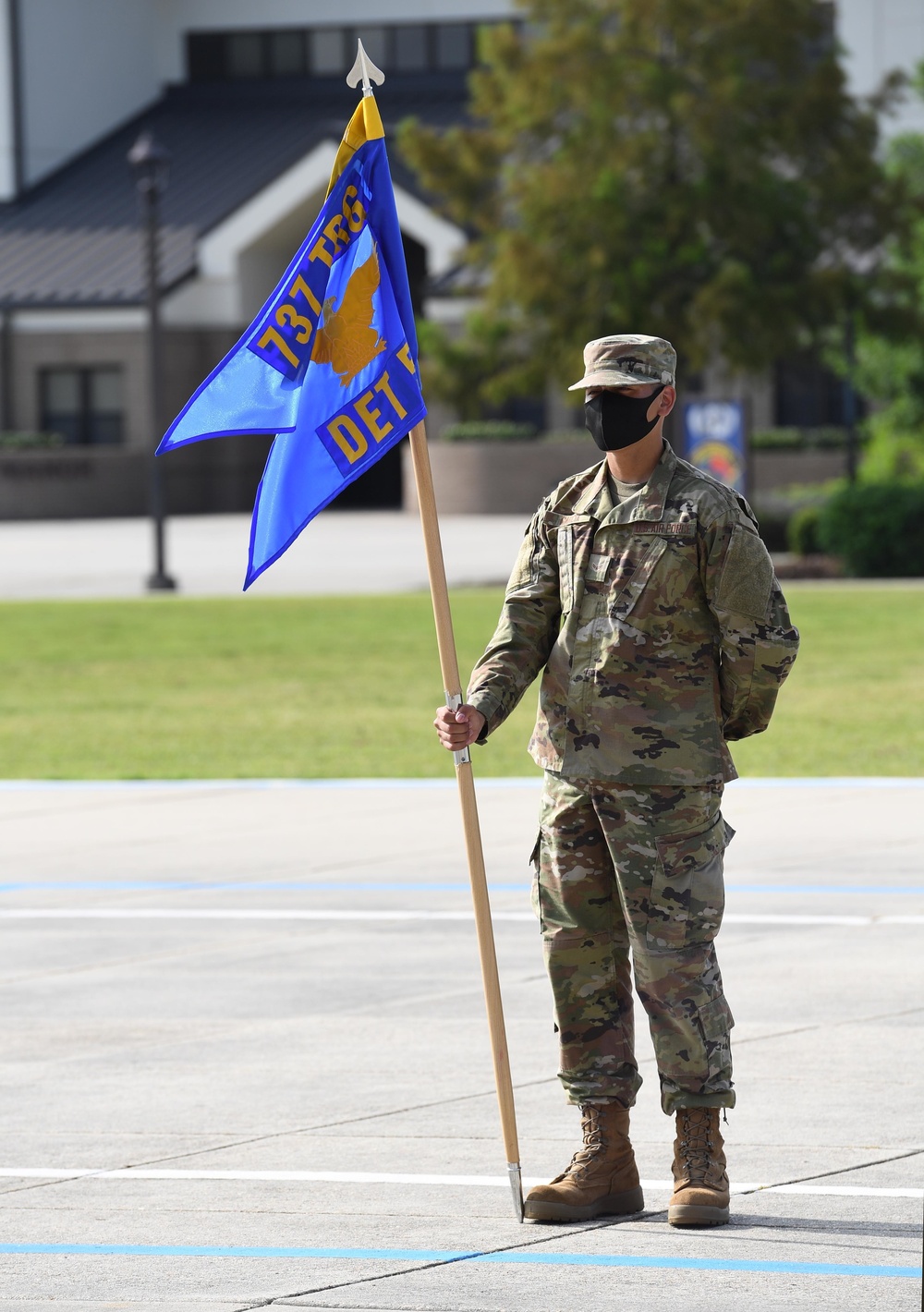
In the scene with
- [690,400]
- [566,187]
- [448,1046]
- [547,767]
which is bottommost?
Answer: [448,1046]

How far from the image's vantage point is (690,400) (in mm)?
29219

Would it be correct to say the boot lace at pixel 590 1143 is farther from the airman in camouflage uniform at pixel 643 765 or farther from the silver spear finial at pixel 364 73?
the silver spear finial at pixel 364 73

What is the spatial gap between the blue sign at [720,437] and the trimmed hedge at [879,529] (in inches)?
54.1

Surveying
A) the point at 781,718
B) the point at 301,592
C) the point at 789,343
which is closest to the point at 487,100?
the point at 789,343

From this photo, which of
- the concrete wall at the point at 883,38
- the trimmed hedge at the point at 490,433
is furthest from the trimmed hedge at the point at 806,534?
the concrete wall at the point at 883,38

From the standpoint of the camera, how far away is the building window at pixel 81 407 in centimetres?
4962

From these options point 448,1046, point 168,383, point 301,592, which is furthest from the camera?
point 168,383

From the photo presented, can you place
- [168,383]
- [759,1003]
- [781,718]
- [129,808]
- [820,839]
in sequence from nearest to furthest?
[759,1003]
[820,839]
[129,808]
[781,718]
[168,383]

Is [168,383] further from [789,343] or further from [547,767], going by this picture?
[547,767]

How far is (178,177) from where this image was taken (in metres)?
51.7

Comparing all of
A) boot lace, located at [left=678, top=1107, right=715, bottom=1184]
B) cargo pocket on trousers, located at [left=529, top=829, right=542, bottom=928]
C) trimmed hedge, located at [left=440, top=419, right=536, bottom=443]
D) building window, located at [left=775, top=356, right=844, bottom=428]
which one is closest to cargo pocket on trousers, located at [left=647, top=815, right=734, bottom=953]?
cargo pocket on trousers, located at [left=529, top=829, right=542, bottom=928]

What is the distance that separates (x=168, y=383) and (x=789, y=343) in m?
19.3

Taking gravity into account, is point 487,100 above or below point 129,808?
above

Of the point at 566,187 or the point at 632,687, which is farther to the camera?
the point at 566,187
